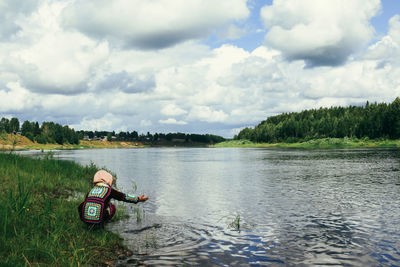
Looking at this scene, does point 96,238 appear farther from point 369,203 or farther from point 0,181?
point 369,203

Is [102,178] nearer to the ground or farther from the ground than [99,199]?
farther from the ground

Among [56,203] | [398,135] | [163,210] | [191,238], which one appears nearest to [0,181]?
[56,203]

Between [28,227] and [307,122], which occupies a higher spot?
[307,122]

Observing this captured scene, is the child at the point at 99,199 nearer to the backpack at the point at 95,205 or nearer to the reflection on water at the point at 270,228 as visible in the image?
the backpack at the point at 95,205

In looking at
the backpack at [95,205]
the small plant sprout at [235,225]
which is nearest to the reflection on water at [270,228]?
the small plant sprout at [235,225]

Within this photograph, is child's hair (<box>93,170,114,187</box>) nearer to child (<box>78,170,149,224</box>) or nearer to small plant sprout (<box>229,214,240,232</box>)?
child (<box>78,170,149,224</box>)

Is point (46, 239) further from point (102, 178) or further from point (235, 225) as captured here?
point (235, 225)

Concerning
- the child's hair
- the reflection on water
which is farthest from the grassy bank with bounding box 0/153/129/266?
the child's hair

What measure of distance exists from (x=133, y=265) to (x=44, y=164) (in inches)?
644

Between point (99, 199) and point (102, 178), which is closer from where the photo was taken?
point (99, 199)

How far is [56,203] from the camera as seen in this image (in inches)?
523

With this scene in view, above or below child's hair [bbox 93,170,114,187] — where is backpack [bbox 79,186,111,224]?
below

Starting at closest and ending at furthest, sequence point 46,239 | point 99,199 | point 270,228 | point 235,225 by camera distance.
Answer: point 46,239 < point 99,199 < point 270,228 < point 235,225

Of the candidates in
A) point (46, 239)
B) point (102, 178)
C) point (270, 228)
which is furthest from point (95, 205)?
point (270, 228)
